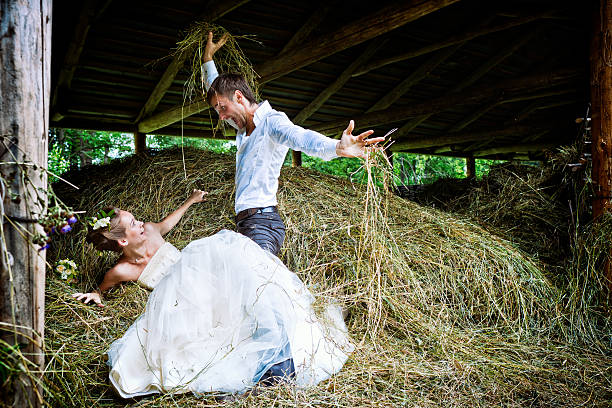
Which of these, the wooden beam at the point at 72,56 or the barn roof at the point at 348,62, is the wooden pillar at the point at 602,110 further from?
the wooden beam at the point at 72,56

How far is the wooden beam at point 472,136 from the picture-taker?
561 centimetres

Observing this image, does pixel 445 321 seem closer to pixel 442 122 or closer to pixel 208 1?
pixel 208 1

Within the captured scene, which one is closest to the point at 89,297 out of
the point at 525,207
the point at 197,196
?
the point at 197,196

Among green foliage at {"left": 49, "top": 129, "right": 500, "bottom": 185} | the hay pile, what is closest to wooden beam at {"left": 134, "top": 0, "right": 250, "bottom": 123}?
the hay pile

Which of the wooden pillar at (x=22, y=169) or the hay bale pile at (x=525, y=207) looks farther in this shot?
the hay bale pile at (x=525, y=207)

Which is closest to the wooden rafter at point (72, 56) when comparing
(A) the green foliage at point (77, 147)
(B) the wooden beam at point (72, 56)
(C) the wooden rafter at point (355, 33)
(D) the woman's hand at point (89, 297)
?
(B) the wooden beam at point (72, 56)

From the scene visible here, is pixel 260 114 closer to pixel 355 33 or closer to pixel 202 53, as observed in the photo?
pixel 355 33

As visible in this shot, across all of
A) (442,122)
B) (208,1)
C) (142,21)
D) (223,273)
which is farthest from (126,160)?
(442,122)

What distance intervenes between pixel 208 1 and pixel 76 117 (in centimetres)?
254

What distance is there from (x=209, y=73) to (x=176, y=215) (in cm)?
107

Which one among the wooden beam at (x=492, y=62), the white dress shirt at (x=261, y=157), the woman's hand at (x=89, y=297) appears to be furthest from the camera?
the wooden beam at (x=492, y=62)

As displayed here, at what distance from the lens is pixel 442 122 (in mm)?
7395

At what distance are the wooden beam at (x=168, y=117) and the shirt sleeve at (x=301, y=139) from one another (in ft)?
7.63

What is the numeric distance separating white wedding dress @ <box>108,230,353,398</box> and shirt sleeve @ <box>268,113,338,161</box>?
56cm
